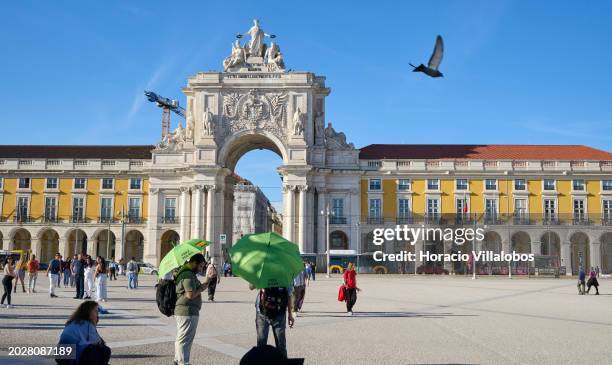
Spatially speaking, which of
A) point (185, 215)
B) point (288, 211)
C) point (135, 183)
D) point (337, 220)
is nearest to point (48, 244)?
point (135, 183)

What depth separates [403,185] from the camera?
69.7m

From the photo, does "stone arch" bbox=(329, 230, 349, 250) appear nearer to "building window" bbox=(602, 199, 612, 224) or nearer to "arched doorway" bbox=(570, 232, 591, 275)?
"arched doorway" bbox=(570, 232, 591, 275)

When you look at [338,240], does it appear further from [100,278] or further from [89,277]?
[100,278]

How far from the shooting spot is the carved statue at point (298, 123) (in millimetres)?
66188

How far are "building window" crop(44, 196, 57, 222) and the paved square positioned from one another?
1933 inches

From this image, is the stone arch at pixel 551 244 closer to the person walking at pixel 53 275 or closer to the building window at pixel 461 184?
the building window at pixel 461 184

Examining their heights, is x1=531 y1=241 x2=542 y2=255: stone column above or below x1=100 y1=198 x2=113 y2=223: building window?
below

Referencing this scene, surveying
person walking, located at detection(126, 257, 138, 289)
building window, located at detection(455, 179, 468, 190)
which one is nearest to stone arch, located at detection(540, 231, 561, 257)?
building window, located at detection(455, 179, 468, 190)

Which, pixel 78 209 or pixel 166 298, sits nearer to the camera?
pixel 166 298

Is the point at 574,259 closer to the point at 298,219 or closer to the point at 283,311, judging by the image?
the point at 298,219

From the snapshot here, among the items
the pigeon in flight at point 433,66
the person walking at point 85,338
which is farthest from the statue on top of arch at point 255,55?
the person walking at point 85,338

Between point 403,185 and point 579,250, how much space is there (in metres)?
21.8

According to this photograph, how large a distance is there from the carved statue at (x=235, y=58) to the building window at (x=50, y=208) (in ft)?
81.8

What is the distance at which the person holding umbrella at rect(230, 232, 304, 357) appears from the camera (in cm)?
962
